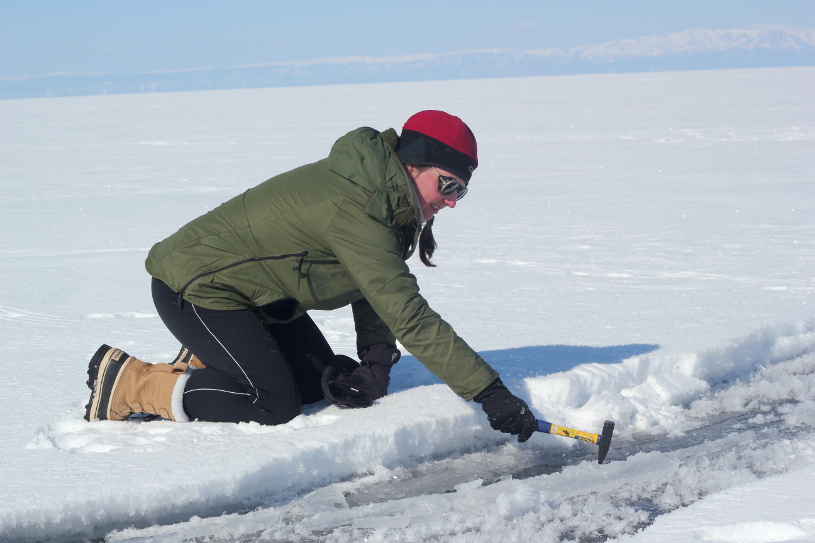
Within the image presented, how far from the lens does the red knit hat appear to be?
2264mm

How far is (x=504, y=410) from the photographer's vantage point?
233 cm

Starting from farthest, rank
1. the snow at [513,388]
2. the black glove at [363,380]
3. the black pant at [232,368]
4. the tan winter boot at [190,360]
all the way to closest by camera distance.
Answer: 1. the tan winter boot at [190,360]
2. the black glove at [363,380]
3. the black pant at [232,368]
4. the snow at [513,388]

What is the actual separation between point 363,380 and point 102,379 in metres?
0.86

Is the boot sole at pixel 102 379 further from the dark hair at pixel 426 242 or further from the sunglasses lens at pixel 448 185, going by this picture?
the sunglasses lens at pixel 448 185

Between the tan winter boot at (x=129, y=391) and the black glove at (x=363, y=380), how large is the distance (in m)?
0.48

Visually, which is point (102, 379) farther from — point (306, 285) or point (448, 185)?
point (448, 185)

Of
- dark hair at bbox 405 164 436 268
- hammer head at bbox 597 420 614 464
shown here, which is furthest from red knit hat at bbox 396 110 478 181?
hammer head at bbox 597 420 614 464

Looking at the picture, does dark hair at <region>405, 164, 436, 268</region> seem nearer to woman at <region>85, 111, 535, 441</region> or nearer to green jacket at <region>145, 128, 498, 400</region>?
woman at <region>85, 111, 535, 441</region>

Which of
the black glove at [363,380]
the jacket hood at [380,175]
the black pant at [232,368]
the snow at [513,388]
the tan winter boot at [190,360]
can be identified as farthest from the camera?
the tan winter boot at [190,360]

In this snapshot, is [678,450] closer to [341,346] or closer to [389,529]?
[389,529]

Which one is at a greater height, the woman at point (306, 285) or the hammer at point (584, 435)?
the woman at point (306, 285)

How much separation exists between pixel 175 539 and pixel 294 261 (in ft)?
2.82

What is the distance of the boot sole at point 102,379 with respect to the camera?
258 centimetres

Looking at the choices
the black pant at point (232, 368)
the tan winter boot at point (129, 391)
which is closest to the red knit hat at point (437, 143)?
the black pant at point (232, 368)
